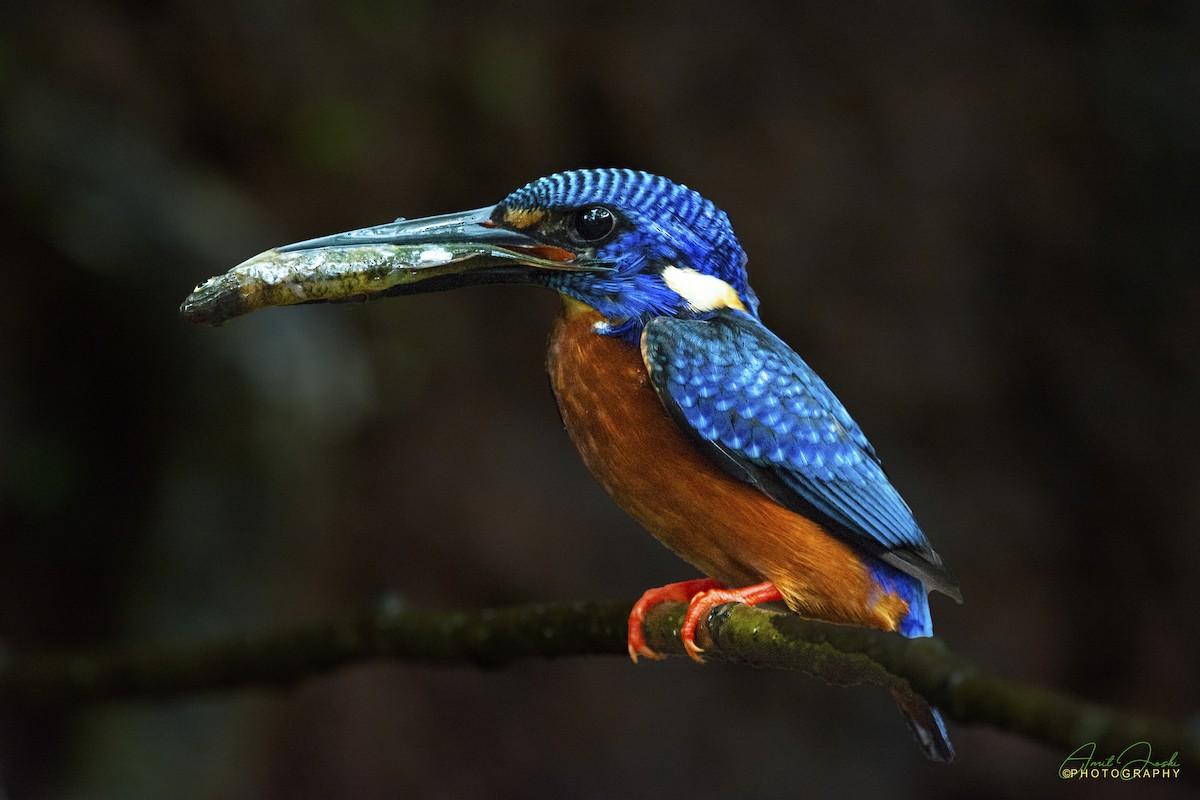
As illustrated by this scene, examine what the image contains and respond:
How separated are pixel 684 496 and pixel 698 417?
0.09 metres

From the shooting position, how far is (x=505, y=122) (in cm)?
343

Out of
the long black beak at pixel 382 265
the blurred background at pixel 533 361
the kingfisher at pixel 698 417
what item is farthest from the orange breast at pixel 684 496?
the blurred background at pixel 533 361

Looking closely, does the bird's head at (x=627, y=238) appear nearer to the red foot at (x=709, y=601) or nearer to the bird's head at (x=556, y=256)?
the bird's head at (x=556, y=256)

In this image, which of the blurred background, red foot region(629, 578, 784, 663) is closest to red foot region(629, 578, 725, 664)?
red foot region(629, 578, 784, 663)

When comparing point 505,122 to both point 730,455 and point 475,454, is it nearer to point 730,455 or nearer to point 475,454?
point 475,454

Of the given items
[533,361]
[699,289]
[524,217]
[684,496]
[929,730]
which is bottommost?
[929,730]

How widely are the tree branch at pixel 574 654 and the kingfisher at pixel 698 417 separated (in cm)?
8

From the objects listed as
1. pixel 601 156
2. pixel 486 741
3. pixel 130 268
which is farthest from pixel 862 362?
pixel 130 268

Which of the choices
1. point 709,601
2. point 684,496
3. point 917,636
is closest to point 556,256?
point 684,496

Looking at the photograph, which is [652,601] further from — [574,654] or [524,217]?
[524,217]

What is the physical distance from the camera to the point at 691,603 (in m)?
1.22

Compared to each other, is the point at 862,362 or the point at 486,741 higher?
the point at 862,362

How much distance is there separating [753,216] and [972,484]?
1285mm

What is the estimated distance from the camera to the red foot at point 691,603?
A: 1195mm
